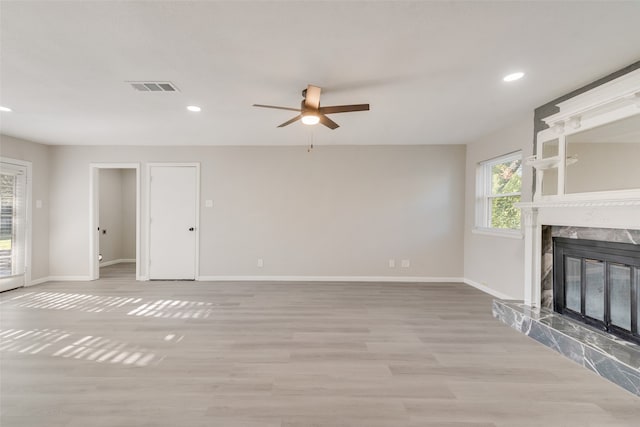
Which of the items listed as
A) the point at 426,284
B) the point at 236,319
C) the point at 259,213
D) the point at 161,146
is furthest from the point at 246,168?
the point at 426,284

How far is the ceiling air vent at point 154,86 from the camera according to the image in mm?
2529

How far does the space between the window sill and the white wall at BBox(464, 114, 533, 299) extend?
1.8 inches

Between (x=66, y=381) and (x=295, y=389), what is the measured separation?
171cm

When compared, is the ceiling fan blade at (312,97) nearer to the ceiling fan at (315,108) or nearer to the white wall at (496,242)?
the ceiling fan at (315,108)

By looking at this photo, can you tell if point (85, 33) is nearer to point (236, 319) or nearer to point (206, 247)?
point (236, 319)

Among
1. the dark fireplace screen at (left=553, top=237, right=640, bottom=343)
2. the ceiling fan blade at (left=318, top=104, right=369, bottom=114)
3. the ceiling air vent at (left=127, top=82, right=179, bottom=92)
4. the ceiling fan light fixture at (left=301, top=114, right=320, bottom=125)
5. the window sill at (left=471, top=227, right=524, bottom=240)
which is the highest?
the ceiling air vent at (left=127, top=82, right=179, bottom=92)

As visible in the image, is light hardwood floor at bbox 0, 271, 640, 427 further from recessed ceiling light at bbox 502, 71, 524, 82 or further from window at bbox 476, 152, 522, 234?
recessed ceiling light at bbox 502, 71, 524, 82

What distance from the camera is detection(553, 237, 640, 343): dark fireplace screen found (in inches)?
89.4

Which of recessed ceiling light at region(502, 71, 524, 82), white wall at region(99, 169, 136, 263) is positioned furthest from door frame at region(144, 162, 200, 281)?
recessed ceiling light at region(502, 71, 524, 82)

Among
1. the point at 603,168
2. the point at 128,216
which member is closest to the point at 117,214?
the point at 128,216

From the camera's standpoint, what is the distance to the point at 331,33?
5.98ft

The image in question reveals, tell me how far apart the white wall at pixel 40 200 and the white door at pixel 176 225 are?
185 centimetres

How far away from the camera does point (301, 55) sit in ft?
6.79

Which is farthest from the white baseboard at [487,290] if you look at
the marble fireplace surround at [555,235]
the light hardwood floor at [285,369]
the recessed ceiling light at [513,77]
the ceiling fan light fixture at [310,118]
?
the ceiling fan light fixture at [310,118]
